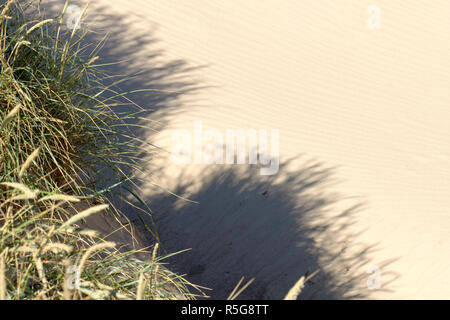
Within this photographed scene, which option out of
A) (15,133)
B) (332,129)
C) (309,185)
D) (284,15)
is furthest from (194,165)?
(284,15)

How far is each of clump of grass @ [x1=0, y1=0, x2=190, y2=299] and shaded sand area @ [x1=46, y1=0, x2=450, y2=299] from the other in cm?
111

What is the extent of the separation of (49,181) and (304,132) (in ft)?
9.73

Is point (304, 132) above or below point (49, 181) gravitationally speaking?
below

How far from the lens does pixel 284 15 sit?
24.7 feet

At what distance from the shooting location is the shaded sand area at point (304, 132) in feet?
15.7

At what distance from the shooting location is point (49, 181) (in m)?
3.69

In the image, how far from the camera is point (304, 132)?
19.5 ft

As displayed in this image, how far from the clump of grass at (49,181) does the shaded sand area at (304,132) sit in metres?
1.11

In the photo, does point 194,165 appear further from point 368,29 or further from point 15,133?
point 368,29

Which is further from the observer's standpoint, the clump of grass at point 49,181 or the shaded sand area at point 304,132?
the shaded sand area at point 304,132

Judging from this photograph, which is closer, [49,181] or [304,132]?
[49,181]

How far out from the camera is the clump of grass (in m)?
2.60

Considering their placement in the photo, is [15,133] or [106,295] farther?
[15,133]
